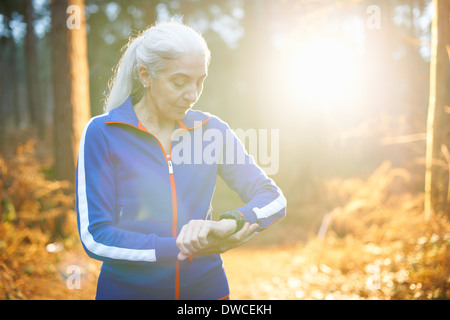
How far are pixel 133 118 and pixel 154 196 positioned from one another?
383mm

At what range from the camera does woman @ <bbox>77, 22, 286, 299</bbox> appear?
1479 mm

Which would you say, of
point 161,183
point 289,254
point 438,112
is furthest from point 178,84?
point 289,254

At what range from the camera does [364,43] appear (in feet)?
39.0

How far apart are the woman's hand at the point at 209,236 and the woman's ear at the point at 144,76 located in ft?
2.32

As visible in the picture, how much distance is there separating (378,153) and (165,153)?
927 cm

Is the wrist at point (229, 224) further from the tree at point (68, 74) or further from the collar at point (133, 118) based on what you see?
the tree at point (68, 74)

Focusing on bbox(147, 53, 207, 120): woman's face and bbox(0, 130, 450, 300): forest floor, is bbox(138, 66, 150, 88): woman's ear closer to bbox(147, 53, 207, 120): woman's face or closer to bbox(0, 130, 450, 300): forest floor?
bbox(147, 53, 207, 120): woman's face

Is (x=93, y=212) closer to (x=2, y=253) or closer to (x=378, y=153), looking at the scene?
(x=2, y=253)

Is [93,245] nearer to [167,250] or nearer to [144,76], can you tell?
[167,250]

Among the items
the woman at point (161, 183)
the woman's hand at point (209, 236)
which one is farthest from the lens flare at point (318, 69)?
the woman's hand at point (209, 236)

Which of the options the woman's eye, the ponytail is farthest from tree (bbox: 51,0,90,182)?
the woman's eye

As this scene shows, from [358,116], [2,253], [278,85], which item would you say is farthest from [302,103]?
[2,253]

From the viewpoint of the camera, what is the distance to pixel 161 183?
1.67 m

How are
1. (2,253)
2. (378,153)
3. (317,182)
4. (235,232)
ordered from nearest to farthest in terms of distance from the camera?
(235,232) < (2,253) < (317,182) < (378,153)
